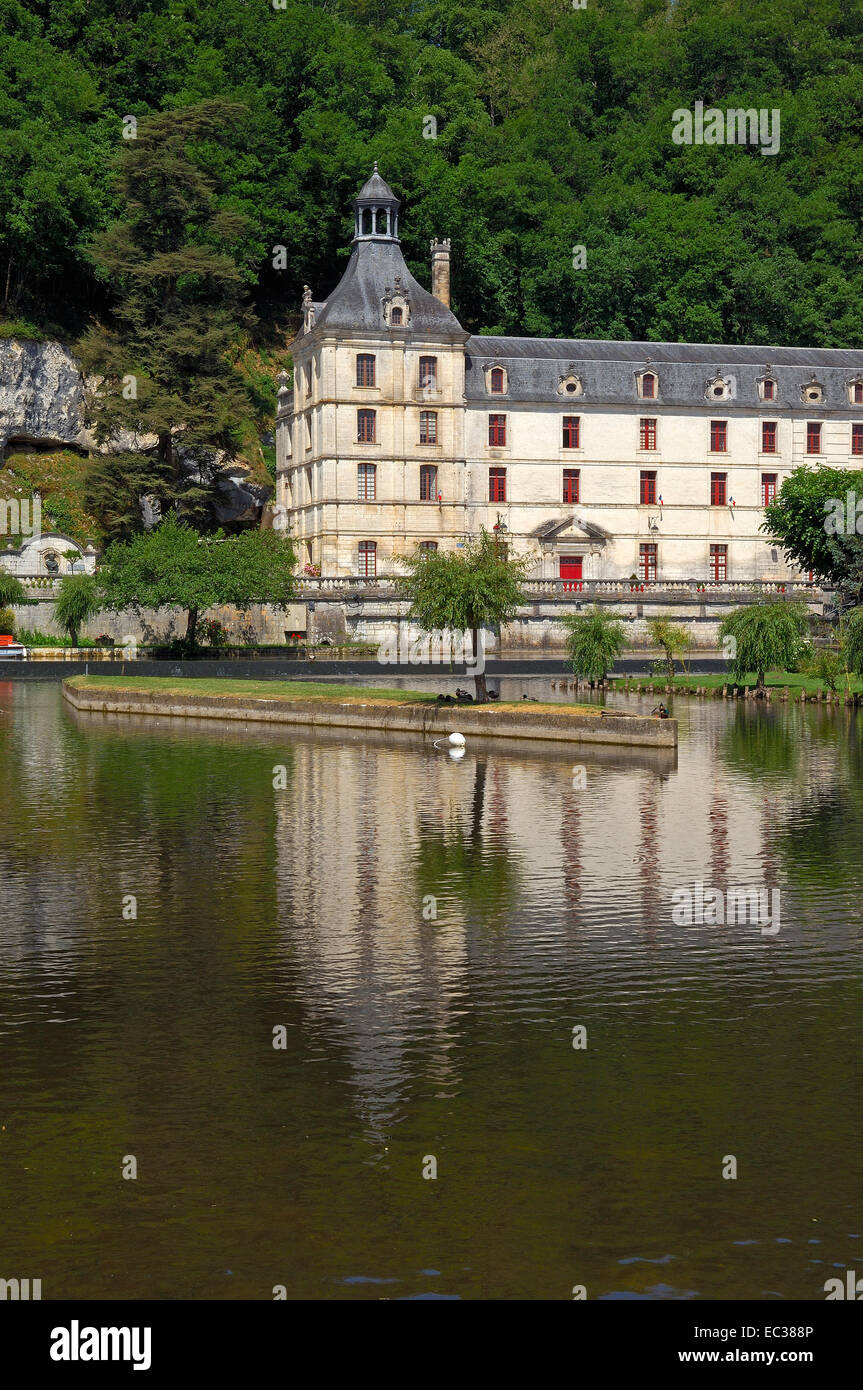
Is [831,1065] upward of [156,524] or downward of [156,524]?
downward

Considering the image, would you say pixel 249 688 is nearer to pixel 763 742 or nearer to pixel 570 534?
pixel 763 742

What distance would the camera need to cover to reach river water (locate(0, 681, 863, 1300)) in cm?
903

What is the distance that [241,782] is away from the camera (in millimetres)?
29656

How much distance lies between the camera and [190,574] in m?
71.8

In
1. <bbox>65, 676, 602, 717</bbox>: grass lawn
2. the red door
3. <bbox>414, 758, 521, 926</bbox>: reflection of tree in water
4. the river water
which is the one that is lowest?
the river water

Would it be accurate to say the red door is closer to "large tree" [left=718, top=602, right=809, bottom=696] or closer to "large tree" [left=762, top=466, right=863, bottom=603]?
"large tree" [left=762, top=466, right=863, bottom=603]

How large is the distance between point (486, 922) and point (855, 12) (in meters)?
126

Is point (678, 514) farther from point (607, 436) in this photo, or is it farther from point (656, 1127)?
point (656, 1127)

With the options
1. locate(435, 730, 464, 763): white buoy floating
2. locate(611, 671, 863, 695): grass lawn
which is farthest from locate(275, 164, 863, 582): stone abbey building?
locate(435, 730, 464, 763): white buoy floating

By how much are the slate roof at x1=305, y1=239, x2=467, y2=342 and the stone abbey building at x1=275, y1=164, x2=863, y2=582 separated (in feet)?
0.33

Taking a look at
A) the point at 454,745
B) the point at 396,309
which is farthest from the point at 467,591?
the point at 396,309
